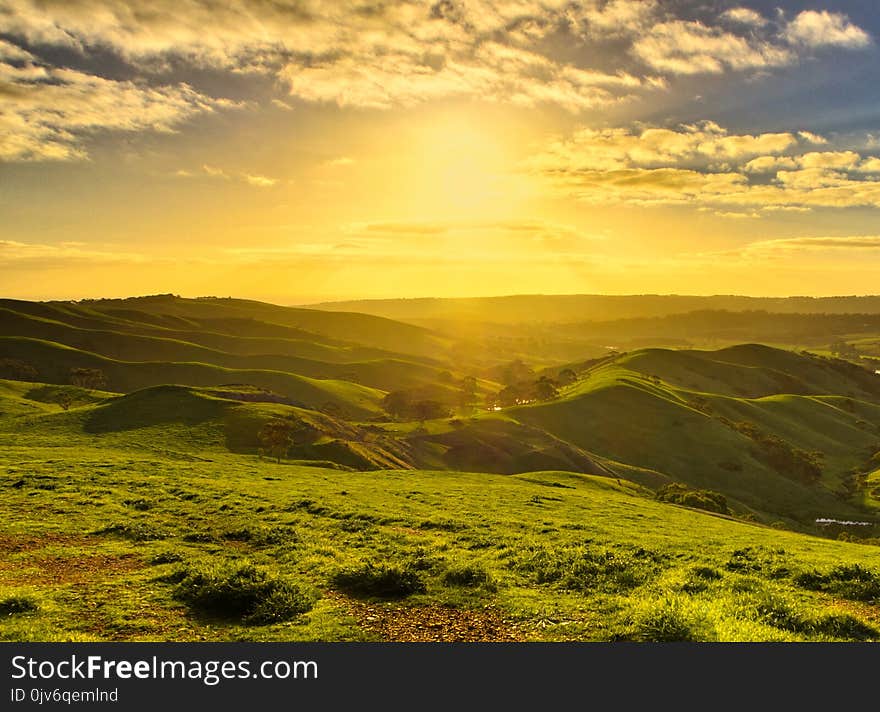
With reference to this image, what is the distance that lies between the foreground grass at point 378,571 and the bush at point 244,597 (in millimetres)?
56

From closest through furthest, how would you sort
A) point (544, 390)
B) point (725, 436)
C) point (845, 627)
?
point (845, 627) → point (725, 436) → point (544, 390)

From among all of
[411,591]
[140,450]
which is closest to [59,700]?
[411,591]

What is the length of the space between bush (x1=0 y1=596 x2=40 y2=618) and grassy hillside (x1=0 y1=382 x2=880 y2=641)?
52mm

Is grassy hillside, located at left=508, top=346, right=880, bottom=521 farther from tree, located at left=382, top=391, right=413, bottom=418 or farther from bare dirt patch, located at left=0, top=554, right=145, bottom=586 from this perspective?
bare dirt patch, located at left=0, top=554, right=145, bottom=586

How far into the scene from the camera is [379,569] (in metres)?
18.6

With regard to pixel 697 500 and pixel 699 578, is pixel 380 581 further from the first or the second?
pixel 697 500

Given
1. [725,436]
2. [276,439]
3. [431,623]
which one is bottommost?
[725,436]

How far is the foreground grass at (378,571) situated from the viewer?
1445 centimetres

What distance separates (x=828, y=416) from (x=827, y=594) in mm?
191685

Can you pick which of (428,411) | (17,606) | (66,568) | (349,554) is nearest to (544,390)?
(428,411)

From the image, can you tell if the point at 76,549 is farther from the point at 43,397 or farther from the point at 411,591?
the point at 43,397

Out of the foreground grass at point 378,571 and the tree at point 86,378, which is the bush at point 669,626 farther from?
the tree at point 86,378

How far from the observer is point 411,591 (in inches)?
693

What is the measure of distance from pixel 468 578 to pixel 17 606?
12.9 m
